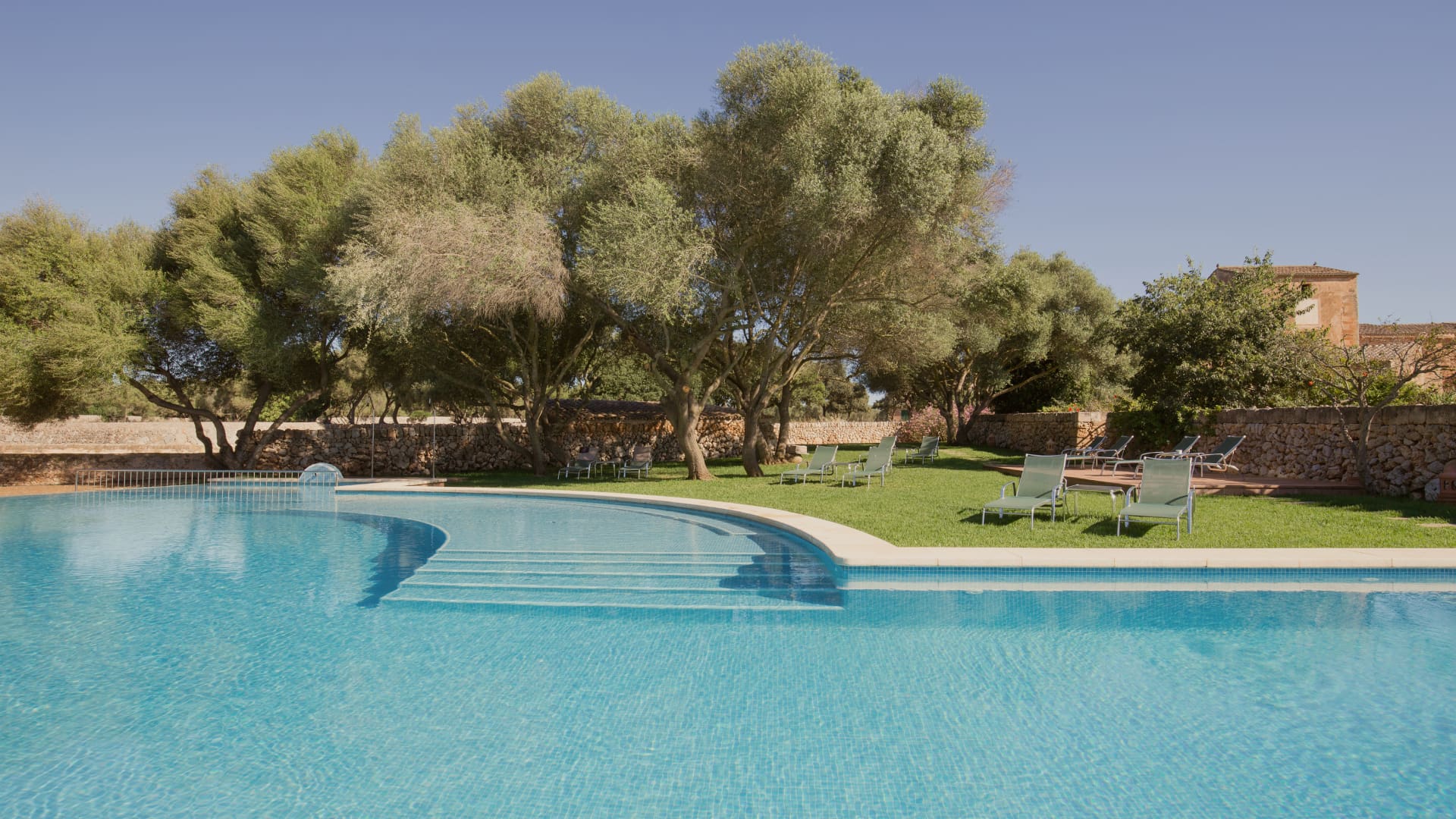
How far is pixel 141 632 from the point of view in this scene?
605 centimetres

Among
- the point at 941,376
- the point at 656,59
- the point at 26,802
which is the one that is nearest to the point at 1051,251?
the point at 941,376

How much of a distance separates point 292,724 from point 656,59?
53.3ft

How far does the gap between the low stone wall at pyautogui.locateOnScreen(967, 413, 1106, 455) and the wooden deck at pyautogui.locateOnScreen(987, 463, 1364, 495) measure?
812cm

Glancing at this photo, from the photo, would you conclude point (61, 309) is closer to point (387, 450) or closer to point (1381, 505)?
point (387, 450)

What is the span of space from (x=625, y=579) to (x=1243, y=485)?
437 inches

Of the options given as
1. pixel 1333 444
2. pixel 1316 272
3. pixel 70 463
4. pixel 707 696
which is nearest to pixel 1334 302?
pixel 1316 272

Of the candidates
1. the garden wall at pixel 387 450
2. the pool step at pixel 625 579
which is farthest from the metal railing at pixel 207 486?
the pool step at pixel 625 579

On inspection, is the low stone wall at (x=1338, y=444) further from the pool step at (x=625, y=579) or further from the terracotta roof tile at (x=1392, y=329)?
the terracotta roof tile at (x=1392, y=329)

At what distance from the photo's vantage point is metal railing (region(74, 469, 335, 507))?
689 inches

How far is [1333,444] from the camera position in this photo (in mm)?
14555

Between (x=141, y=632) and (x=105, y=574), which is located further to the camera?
(x=105, y=574)

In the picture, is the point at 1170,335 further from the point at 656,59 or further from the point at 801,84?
the point at 656,59

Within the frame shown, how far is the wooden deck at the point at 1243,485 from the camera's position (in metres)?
12.6

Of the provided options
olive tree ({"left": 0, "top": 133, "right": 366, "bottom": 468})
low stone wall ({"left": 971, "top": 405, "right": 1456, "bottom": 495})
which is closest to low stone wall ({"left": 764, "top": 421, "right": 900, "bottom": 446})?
low stone wall ({"left": 971, "top": 405, "right": 1456, "bottom": 495})
